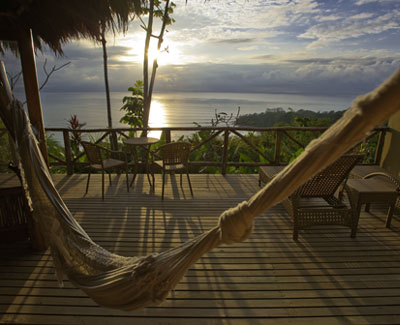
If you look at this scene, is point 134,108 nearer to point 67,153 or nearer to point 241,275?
point 67,153

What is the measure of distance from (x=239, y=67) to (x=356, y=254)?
35.1 metres

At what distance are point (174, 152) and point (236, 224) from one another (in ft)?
9.39

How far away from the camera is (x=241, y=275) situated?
2047mm

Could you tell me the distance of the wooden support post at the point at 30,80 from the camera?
2180 millimetres

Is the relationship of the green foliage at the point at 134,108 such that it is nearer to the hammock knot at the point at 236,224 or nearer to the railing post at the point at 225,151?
the railing post at the point at 225,151

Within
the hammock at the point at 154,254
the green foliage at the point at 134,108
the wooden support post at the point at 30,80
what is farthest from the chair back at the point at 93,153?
the green foliage at the point at 134,108

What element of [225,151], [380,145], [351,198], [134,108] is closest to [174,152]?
[225,151]

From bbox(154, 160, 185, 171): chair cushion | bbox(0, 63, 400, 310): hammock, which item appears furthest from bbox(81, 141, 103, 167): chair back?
bbox(0, 63, 400, 310): hammock

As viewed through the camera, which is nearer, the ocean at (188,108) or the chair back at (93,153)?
the chair back at (93,153)

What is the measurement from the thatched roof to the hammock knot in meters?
2.51

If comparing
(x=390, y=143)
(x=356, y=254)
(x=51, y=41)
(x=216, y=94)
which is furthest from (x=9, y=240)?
(x=216, y=94)

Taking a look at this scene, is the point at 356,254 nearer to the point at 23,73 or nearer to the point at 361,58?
the point at 23,73

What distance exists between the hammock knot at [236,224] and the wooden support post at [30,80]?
2.18m

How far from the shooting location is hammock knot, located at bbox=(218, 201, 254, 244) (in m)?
0.84
